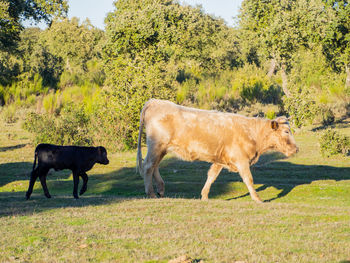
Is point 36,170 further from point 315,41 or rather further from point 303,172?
point 315,41

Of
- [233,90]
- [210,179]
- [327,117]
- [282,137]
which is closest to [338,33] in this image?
[327,117]

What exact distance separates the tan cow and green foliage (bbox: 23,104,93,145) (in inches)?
799

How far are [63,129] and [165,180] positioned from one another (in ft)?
50.3

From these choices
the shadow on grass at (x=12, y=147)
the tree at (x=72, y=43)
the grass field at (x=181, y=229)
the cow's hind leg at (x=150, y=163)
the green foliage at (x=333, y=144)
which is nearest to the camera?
the grass field at (x=181, y=229)

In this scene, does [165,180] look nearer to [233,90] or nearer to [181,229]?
[181,229]

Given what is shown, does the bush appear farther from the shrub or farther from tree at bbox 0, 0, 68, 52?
the shrub

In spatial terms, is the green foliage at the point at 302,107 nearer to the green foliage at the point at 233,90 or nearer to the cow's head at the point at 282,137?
the green foliage at the point at 233,90

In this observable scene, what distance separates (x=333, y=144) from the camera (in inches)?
1141

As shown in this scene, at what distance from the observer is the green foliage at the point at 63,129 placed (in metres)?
34.1

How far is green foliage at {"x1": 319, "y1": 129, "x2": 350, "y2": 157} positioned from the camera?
95.0 feet

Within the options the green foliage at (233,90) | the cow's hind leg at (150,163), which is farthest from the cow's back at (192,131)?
the green foliage at (233,90)

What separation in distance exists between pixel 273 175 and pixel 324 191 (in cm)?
604

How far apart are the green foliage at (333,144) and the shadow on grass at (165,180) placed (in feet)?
9.07

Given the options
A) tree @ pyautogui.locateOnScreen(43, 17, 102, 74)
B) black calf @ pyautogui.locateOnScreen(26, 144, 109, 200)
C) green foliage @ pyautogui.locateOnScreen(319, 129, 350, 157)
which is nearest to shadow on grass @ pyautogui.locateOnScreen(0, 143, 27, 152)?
green foliage @ pyautogui.locateOnScreen(319, 129, 350, 157)
